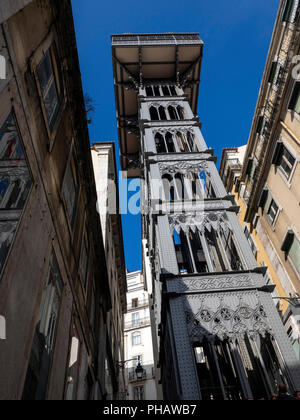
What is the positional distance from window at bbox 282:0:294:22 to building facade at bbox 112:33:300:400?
7.64 metres

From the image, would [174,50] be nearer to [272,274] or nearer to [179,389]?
[272,274]

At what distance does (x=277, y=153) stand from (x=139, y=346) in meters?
33.5

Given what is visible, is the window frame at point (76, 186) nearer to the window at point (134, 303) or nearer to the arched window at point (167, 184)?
the arched window at point (167, 184)

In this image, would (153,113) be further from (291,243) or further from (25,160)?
(25,160)

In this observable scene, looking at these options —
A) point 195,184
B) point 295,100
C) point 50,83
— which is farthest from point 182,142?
point 50,83

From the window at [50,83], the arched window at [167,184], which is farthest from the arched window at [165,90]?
the window at [50,83]

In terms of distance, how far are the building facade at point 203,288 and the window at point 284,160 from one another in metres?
3.20

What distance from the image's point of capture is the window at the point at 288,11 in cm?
1447

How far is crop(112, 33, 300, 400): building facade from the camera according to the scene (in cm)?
975

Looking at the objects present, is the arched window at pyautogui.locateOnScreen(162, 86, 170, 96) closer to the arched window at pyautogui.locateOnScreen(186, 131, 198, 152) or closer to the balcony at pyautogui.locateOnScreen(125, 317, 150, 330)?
the arched window at pyautogui.locateOnScreen(186, 131, 198, 152)

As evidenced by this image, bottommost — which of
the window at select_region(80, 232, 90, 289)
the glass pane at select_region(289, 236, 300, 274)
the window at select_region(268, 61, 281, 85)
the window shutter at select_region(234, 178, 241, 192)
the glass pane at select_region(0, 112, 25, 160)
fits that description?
the glass pane at select_region(0, 112, 25, 160)

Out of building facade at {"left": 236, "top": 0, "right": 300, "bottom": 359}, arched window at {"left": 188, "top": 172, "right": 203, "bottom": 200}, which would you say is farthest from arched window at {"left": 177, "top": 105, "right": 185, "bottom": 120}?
arched window at {"left": 188, "top": 172, "right": 203, "bottom": 200}

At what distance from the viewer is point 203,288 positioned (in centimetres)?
1162
